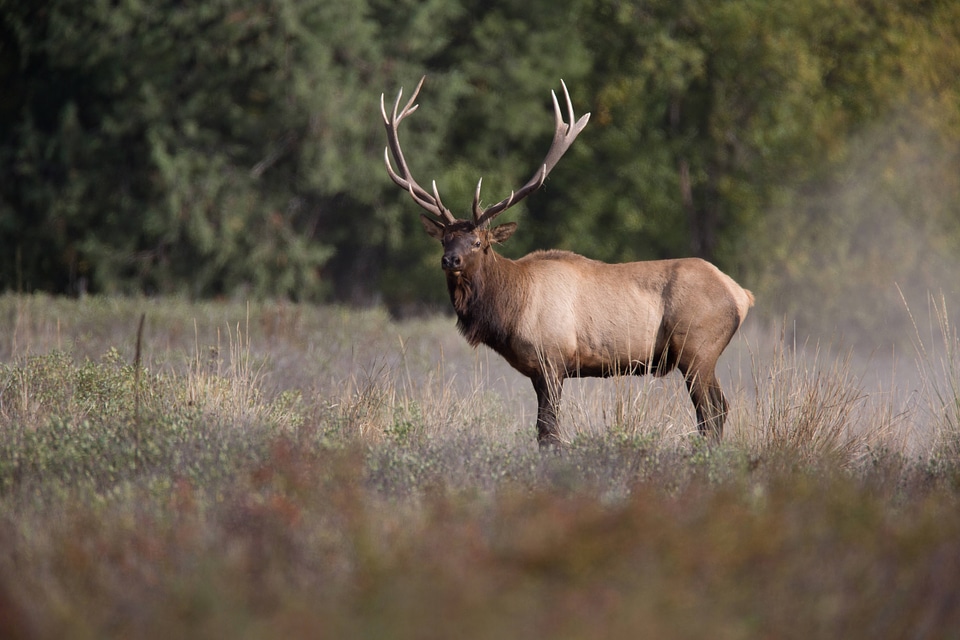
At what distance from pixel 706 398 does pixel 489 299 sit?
5.43 feet

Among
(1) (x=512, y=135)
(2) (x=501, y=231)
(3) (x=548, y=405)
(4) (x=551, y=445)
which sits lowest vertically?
(4) (x=551, y=445)

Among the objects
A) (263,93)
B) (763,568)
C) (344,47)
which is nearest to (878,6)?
(344,47)

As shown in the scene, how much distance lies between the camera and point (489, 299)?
24.9 feet

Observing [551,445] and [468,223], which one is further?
[468,223]

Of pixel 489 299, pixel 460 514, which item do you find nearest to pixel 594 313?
pixel 489 299

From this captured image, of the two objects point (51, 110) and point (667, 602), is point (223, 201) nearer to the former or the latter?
point (51, 110)

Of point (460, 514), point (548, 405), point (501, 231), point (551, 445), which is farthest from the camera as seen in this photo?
point (501, 231)

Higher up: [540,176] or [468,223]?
[540,176]

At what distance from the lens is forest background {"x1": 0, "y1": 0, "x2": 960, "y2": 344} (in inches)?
727

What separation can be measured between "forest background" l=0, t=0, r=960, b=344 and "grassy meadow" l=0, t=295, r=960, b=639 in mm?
11411

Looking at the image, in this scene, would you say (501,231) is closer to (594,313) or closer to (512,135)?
(594,313)

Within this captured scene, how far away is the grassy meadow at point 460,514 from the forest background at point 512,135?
1141 centimetres

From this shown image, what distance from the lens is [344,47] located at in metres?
19.8

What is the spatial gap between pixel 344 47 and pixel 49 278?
710 cm
